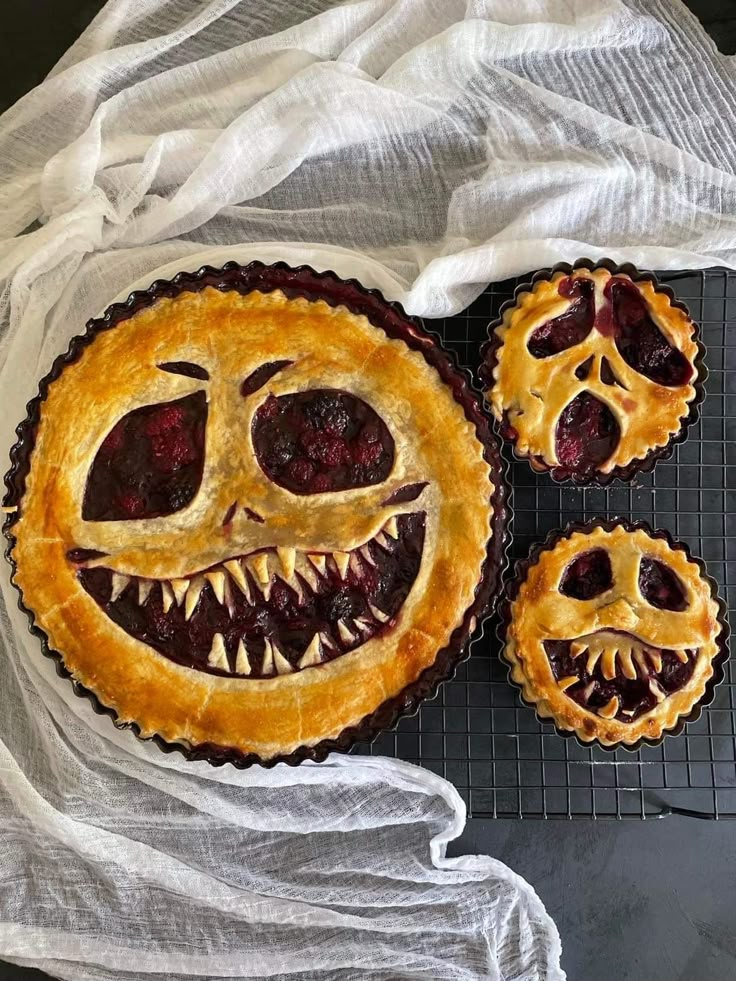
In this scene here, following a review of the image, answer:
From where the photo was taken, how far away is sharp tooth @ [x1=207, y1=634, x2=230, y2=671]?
2018 millimetres

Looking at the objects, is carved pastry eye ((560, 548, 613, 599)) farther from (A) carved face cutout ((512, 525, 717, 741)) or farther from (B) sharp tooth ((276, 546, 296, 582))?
(B) sharp tooth ((276, 546, 296, 582))

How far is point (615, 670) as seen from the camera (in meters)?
2.39

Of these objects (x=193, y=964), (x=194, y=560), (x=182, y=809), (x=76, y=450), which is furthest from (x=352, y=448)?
(x=193, y=964)

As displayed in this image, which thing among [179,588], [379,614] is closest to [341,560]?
[379,614]

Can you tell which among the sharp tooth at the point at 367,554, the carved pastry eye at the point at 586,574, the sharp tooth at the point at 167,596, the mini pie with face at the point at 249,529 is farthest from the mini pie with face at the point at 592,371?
the sharp tooth at the point at 167,596

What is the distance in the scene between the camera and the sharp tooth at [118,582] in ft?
6.66

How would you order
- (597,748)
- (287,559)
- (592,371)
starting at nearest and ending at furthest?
(287,559), (592,371), (597,748)

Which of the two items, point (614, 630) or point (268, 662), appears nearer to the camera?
point (268, 662)

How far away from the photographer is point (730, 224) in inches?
95.0

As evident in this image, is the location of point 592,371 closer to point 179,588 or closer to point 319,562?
point 319,562

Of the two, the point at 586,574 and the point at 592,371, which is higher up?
the point at 592,371

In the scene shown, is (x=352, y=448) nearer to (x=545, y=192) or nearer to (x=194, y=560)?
(x=194, y=560)

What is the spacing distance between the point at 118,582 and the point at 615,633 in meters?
1.38

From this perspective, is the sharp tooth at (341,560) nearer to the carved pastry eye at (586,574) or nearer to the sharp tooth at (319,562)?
the sharp tooth at (319,562)
